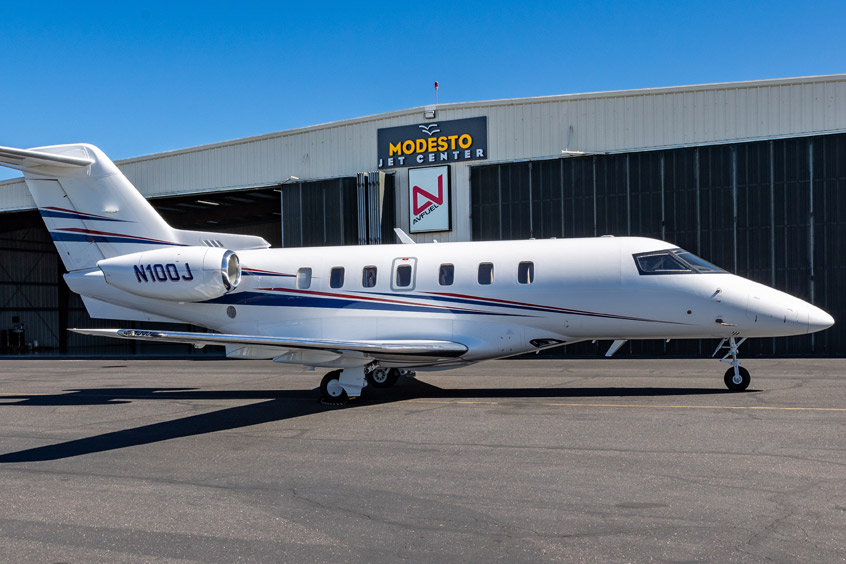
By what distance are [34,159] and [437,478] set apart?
38.7ft

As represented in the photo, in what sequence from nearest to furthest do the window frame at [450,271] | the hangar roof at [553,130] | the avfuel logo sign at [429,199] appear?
the window frame at [450,271] → the hangar roof at [553,130] → the avfuel logo sign at [429,199]

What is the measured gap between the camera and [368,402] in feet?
42.8

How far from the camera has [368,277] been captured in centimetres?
1421

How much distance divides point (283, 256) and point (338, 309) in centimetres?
178

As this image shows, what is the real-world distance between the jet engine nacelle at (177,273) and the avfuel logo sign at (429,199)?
520 inches

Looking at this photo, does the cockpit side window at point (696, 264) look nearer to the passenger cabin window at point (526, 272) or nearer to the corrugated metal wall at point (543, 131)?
the passenger cabin window at point (526, 272)

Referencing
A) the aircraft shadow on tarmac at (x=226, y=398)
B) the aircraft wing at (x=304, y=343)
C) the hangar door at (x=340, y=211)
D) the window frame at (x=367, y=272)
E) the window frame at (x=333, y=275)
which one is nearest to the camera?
the aircraft shadow on tarmac at (x=226, y=398)

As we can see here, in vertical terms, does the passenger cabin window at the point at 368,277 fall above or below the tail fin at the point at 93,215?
below

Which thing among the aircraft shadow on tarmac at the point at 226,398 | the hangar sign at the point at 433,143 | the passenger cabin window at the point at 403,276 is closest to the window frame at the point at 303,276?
the passenger cabin window at the point at 403,276

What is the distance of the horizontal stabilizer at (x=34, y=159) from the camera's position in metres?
14.0

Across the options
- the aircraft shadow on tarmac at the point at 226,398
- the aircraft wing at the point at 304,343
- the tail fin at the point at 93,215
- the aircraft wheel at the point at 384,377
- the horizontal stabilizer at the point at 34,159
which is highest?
the horizontal stabilizer at the point at 34,159

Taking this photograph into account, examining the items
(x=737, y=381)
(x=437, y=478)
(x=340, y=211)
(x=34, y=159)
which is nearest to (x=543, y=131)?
(x=340, y=211)

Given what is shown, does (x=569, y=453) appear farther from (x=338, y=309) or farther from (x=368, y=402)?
(x=338, y=309)

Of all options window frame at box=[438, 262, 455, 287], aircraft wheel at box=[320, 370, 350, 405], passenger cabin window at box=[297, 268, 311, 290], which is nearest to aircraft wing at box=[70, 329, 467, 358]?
aircraft wheel at box=[320, 370, 350, 405]
